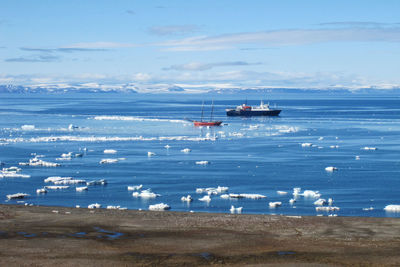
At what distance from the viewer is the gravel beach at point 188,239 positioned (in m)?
19.5

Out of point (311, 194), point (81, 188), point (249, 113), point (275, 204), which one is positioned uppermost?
point (249, 113)

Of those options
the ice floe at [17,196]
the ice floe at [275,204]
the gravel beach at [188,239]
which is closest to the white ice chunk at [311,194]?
the ice floe at [275,204]

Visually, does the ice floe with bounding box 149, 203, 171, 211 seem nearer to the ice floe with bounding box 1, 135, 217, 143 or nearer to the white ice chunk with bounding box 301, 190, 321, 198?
the white ice chunk with bounding box 301, 190, 321, 198

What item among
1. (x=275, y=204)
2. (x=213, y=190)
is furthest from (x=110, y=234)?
(x=213, y=190)

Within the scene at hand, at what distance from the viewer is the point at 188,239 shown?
22.3 metres

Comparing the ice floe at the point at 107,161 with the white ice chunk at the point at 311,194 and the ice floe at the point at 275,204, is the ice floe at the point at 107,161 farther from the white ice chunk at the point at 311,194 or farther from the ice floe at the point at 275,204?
the ice floe at the point at 275,204

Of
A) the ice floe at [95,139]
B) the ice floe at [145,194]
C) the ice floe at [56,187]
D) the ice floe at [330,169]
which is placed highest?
the ice floe at [95,139]

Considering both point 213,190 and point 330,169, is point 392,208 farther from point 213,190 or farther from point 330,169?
point 330,169

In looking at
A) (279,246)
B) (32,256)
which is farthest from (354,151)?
(32,256)

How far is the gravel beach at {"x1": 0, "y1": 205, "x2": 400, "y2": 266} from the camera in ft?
63.9

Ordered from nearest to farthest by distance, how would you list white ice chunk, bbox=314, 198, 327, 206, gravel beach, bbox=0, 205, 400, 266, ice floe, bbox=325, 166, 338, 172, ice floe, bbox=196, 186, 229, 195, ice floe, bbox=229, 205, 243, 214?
gravel beach, bbox=0, 205, 400, 266, ice floe, bbox=229, 205, 243, 214, white ice chunk, bbox=314, 198, 327, 206, ice floe, bbox=196, 186, 229, 195, ice floe, bbox=325, 166, 338, 172

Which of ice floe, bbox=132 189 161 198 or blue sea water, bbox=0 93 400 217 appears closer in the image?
blue sea water, bbox=0 93 400 217

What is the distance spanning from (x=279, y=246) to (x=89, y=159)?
34793 mm

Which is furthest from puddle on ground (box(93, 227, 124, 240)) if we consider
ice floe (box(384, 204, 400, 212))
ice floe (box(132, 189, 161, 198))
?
ice floe (box(384, 204, 400, 212))
